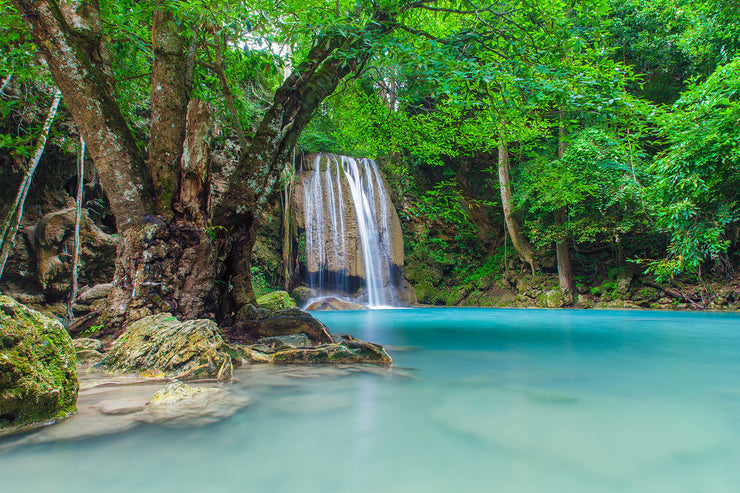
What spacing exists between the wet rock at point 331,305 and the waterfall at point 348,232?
1219mm

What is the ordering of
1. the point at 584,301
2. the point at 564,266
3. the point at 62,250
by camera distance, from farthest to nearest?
the point at 564,266 < the point at 584,301 < the point at 62,250

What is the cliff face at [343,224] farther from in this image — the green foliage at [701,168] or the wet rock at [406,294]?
the green foliage at [701,168]

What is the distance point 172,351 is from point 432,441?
2.10 m

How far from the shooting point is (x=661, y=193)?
272 inches

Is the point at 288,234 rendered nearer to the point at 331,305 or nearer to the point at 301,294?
the point at 301,294

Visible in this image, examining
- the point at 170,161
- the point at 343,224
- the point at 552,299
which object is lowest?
the point at 552,299

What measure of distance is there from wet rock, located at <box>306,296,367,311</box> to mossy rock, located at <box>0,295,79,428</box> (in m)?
10.4

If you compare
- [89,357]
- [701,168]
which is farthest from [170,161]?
[701,168]

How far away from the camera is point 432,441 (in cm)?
155

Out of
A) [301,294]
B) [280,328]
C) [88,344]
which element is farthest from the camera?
[301,294]

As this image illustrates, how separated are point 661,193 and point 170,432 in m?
8.52

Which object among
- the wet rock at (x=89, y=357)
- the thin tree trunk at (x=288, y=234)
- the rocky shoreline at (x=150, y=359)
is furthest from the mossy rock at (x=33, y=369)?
the thin tree trunk at (x=288, y=234)

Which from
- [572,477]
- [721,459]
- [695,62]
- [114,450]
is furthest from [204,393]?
[695,62]

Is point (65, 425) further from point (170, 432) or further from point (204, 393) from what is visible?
point (204, 393)
